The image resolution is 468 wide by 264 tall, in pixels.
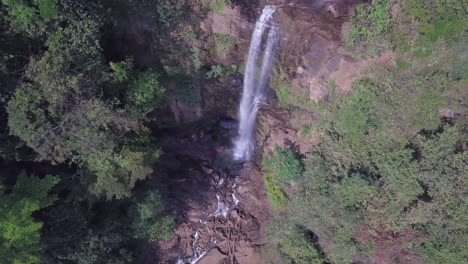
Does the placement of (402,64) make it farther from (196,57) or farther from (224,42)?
(196,57)

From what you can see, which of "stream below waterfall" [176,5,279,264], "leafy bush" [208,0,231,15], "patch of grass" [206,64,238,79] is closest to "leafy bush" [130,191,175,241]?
"stream below waterfall" [176,5,279,264]

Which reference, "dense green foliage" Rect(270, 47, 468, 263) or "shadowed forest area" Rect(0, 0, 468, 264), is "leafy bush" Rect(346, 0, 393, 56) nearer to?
"shadowed forest area" Rect(0, 0, 468, 264)

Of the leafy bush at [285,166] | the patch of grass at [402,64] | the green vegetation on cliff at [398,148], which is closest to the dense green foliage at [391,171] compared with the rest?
the green vegetation on cliff at [398,148]

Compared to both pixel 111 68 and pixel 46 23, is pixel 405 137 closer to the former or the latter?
pixel 111 68

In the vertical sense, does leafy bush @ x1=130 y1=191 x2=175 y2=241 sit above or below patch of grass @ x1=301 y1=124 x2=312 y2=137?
below

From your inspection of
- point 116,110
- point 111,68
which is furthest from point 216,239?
point 111,68
